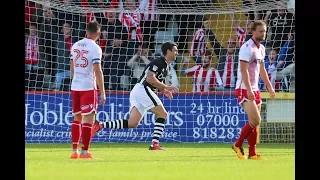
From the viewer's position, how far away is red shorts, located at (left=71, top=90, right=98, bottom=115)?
9.82 m

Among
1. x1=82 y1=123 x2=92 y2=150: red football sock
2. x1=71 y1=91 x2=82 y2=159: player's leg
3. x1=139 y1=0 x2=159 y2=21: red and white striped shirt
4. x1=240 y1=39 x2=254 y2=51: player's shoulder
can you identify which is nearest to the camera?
x1=82 y1=123 x2=92 y2=150: red football sock

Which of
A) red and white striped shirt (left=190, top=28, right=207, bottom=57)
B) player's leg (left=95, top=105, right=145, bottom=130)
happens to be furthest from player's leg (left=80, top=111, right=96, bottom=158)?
red and white striped shirt (left=190, top=28, right=207, bottom=57)

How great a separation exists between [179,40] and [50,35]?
265 centimetres

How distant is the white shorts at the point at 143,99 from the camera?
40.5 ft

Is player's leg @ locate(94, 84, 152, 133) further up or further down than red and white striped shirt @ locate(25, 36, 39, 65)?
further down

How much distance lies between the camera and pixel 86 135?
31.8ft

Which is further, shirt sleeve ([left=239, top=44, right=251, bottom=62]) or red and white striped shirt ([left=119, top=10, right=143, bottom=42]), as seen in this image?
red and white striped shirt ([left=119, top=10, right=143, bottom=42])

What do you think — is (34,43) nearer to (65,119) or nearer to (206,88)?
(65,119)

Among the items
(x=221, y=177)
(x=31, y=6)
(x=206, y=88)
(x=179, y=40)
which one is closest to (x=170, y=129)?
(x=206, y=88)

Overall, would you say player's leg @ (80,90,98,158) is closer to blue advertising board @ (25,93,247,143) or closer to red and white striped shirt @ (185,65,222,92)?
blue advertising board @ (25,93,247,143)

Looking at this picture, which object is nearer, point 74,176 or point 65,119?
point 74,176

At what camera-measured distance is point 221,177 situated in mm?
7266

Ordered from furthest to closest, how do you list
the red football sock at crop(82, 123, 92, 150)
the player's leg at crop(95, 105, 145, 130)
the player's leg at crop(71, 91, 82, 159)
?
the player's leg at crop(95, 105, 145, 130)
the player's leg at crop(71, 91, 82, 159)
the red football sock at crop(82, 123, 92, 150)
